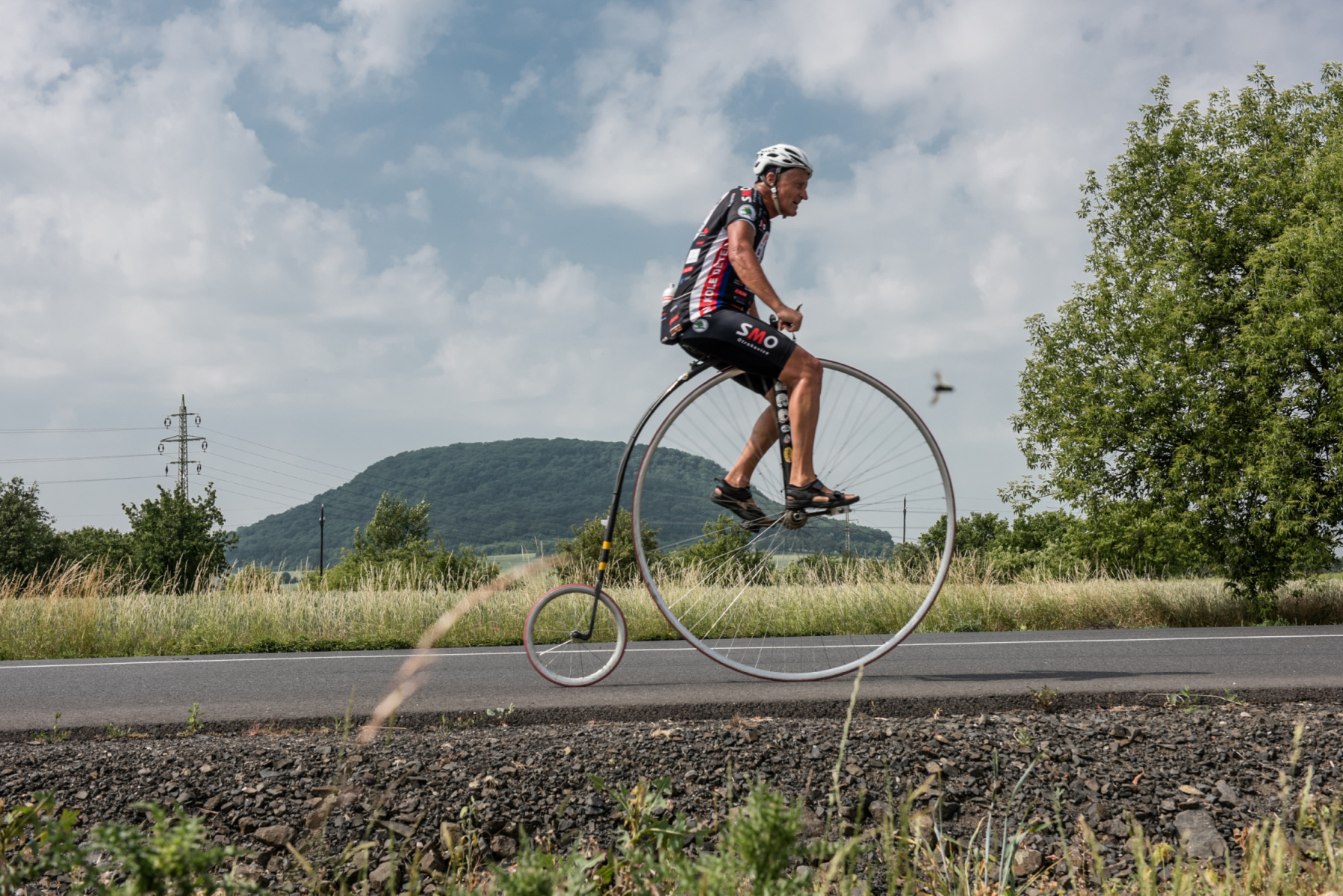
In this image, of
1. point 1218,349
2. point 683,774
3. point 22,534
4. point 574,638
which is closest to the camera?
point 683,774

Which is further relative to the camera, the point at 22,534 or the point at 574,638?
the point at 22,534

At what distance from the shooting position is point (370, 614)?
32.0ft

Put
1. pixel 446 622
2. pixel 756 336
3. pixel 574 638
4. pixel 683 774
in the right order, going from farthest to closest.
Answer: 1. pixel 574 638
2. pixel 756 336
3. pixel 683 774
4. pixel 446 622

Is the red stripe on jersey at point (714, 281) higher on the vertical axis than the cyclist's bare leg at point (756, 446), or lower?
higher

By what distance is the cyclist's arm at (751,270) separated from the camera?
4.75 meters

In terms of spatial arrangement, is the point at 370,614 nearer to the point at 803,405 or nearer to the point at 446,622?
the point at 803,405

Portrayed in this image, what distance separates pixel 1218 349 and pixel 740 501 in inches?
568

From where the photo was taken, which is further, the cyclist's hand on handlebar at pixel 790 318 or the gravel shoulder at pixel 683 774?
the cyclist's hand on handlebar at pixel 790 318

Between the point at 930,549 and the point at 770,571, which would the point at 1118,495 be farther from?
the point at 770,571

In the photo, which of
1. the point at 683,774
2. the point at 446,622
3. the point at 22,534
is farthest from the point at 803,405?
the point at 22,534

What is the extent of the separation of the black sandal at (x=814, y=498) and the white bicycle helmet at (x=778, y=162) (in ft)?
5.45

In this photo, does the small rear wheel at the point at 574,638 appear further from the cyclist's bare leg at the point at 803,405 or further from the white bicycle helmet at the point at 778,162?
the white bicycle helmet at the point at 778,162

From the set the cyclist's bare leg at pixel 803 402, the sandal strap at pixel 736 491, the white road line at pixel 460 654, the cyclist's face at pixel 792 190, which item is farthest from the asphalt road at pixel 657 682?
the cyclist's face at pixel 792 190

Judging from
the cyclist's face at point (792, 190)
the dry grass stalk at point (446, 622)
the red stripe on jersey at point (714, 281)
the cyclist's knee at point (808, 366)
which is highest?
the cyclist's face at point (792, 190)
